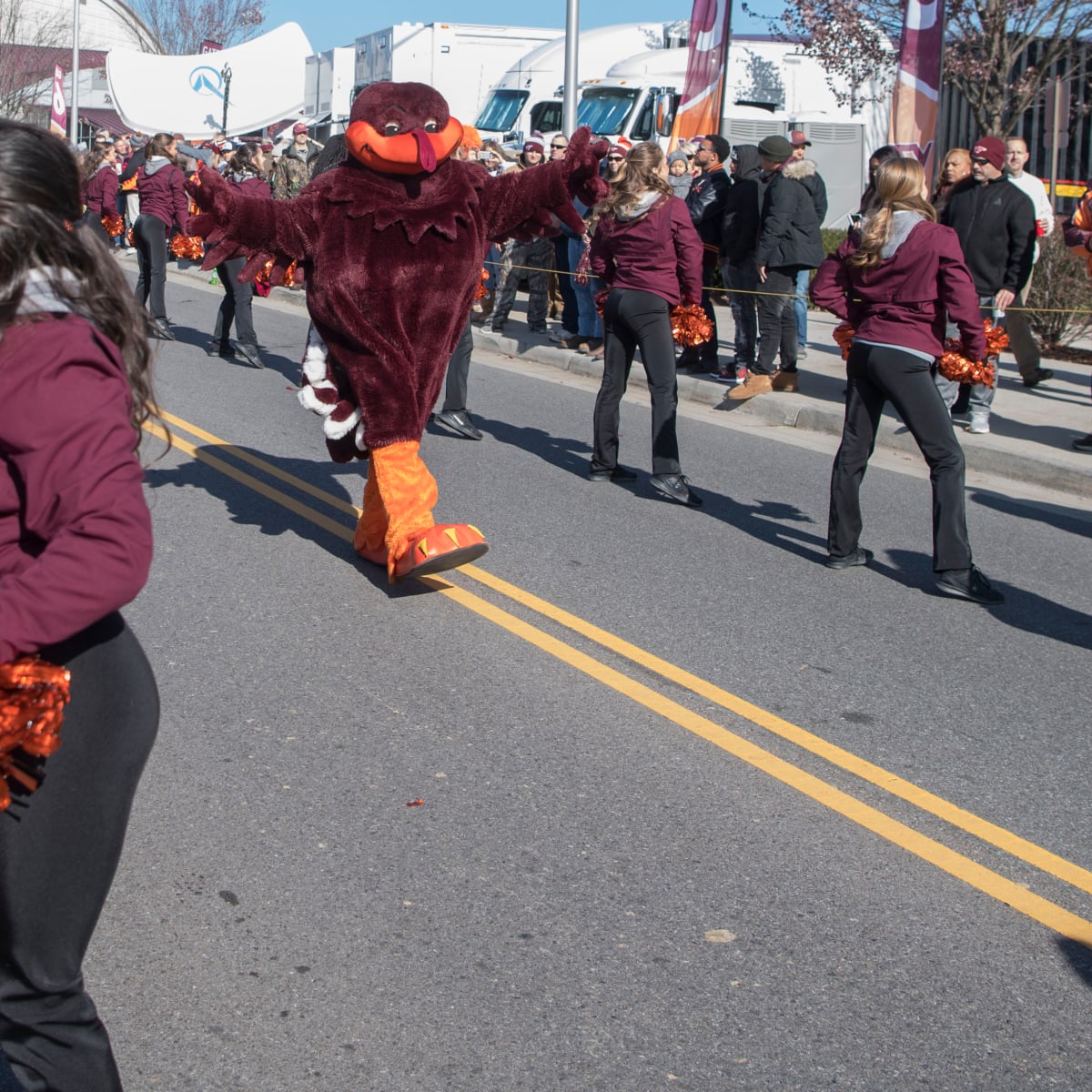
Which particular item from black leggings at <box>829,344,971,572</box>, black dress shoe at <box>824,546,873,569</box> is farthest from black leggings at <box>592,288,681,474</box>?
black leggings at <box>829,344,971,572</box>

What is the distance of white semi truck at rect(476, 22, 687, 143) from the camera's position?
27.1 m

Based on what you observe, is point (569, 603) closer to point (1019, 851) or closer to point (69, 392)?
point (1019, 851)

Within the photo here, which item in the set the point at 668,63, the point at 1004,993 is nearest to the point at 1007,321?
the point at 1004,993

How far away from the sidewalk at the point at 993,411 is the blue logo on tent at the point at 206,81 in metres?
23.6

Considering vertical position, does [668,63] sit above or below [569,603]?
above

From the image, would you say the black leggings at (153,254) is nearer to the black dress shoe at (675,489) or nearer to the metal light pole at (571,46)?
the metal light pole at (571,46)

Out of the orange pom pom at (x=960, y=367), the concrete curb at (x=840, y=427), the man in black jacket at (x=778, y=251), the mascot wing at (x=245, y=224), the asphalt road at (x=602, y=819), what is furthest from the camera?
the man in black jacket at (x=778, y=251)

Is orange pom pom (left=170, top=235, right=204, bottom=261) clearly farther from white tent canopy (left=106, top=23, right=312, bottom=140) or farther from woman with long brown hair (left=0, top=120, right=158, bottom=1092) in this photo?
white tent canopy (left=106, top=23, right=312, bottom=140)

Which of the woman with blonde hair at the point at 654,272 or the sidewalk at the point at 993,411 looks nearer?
the woman with blonde hair at the point at 654,272

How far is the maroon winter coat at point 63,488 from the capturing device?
205cm

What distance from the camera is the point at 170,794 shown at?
4.24 meters

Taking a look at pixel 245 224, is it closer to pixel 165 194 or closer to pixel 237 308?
pixel 237 308

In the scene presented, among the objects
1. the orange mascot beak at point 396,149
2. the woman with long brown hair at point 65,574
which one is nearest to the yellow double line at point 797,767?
the orange mascot beak at point 396,149

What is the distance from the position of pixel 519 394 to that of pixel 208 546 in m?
5.47
